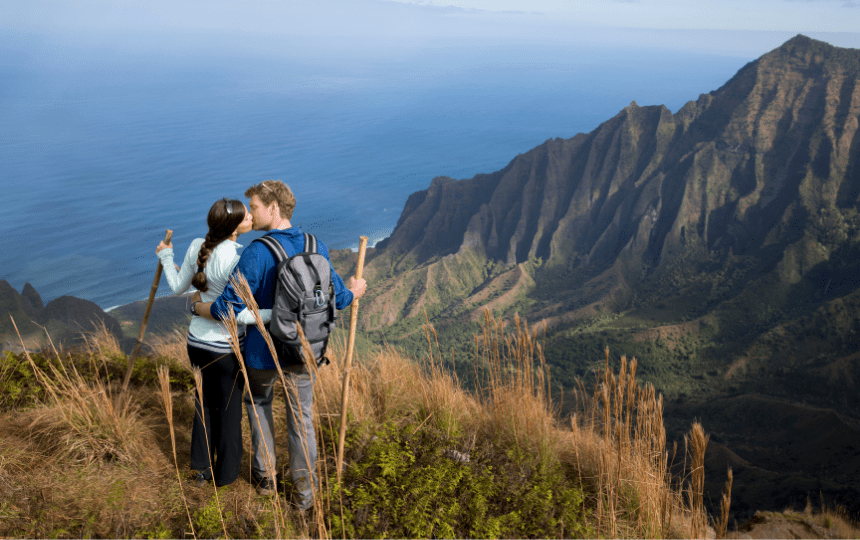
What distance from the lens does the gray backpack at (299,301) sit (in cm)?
245

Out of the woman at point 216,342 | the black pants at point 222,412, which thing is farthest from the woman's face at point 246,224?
the black pants at point 222,412

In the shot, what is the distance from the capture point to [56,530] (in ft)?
8.29

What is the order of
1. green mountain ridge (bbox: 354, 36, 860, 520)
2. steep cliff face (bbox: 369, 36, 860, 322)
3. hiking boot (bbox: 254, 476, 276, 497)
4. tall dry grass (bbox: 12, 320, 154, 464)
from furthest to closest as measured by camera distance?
steep cliff face (bbox: 369, 36, 860, 322) < green mountain ridge (bbox: 354, 36, 860, 520) < tall dry grass (bbox: 12, 320, 154, 464) < hiking boot (bbox: 254, 476, 276, 497)

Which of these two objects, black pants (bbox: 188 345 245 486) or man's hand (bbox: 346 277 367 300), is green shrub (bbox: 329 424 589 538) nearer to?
black pants (bbox: 188 345 245 486)

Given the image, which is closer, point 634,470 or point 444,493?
point 444,493

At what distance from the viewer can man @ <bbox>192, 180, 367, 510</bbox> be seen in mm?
2580

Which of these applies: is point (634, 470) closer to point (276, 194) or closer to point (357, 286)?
point (357, 286)

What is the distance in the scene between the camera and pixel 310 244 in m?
2.78

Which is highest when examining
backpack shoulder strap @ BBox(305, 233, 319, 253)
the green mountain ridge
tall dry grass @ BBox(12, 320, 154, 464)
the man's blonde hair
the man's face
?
the man's blonde hair

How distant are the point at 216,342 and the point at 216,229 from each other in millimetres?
654

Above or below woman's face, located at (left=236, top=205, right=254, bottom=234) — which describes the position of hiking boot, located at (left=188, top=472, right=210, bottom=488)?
below

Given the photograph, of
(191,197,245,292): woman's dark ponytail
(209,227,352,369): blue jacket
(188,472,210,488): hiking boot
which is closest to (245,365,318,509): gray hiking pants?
(209,227,352,369): blue jacket

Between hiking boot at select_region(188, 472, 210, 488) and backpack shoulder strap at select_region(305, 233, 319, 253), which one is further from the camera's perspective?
hiking boot at select_region(188, 472, 210, 488)

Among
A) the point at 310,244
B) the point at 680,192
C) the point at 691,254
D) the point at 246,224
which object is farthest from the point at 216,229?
the point at 680,192
